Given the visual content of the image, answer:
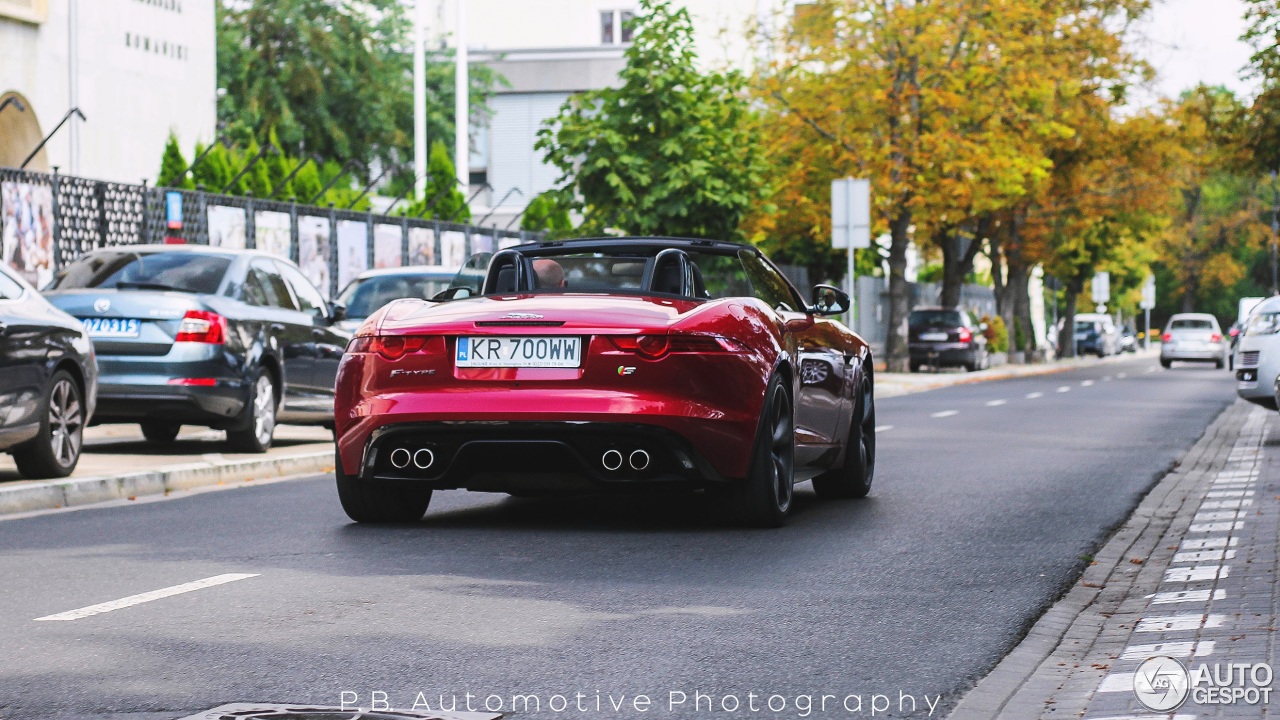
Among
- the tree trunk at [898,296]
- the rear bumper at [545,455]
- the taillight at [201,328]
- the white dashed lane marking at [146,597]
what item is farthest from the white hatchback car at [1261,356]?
the tree trunk at [898,296]

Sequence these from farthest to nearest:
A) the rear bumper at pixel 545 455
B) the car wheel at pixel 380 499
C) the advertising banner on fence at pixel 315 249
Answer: the advertising banner on fence at pixel 315 249, the car wheel at pixel 380 499, the rear bumper at pixel 545 455

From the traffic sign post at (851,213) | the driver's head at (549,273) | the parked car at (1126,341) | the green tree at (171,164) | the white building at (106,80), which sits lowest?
the parked car at (1126,341)

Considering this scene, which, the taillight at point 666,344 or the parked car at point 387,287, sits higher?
the parked car at point 387,287

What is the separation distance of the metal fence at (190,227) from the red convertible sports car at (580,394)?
426 inches

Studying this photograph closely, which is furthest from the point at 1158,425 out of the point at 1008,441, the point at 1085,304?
the point at 1085,304

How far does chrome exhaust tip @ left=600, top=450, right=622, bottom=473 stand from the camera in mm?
8820

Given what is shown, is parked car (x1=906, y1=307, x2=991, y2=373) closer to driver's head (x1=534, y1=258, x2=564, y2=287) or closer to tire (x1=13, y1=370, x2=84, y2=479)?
tire (x1=13, y1=370, x2=84, y2=479)

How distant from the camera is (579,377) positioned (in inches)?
346

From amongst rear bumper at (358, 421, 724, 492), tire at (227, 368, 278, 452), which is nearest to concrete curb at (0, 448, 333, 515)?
tire at (227, 368, 278, 452)

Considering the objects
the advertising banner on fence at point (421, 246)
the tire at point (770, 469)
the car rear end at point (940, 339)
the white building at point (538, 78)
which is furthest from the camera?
the white building at point (538, 78)

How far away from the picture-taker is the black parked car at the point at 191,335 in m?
14.4

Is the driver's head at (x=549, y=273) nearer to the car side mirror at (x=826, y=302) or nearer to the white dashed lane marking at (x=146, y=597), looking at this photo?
the car side mirror at (x=826, y=302)

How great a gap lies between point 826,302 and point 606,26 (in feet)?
199

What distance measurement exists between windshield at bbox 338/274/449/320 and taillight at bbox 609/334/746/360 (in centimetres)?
943
